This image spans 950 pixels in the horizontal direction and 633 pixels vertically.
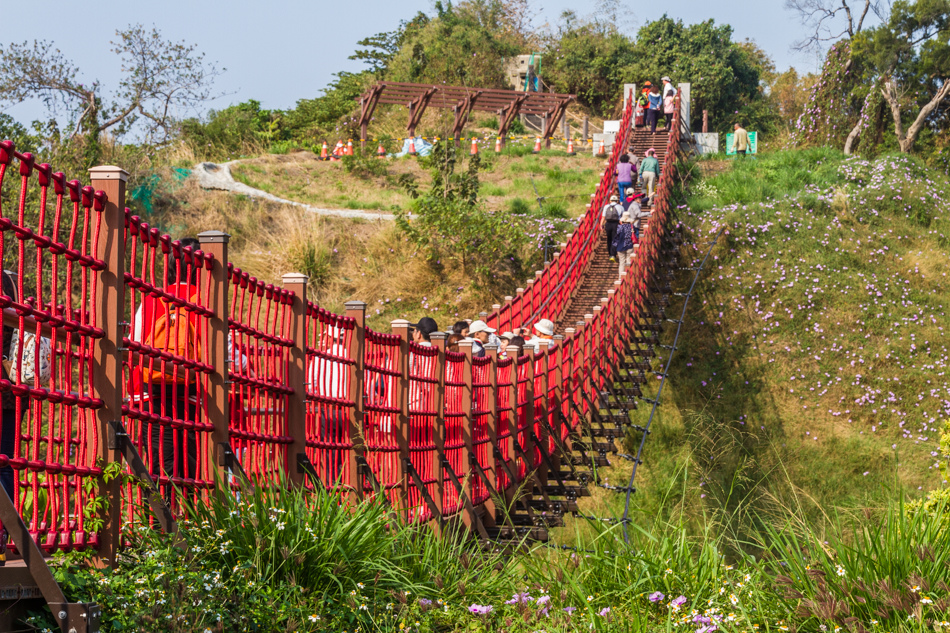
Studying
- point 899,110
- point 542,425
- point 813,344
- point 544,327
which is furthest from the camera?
point 899,110

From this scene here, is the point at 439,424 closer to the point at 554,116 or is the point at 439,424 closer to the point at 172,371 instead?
the point at 172,371

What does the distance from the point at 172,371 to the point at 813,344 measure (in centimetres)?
1629

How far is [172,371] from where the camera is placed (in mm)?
3799

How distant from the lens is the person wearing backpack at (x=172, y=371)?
11.6 ft

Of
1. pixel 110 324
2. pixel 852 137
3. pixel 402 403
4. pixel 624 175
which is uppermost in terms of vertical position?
pixel 852 137

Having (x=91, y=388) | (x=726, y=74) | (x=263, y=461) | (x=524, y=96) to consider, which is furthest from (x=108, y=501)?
(x=726, y=74)

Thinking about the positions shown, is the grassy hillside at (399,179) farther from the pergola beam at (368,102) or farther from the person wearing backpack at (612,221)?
the person wearing backpack at (612,221)

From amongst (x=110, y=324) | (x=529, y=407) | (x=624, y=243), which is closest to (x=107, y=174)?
(x=110, y=324)

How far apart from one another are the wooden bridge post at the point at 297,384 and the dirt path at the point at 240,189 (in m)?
16.4

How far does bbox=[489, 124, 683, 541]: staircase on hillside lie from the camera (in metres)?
7.91

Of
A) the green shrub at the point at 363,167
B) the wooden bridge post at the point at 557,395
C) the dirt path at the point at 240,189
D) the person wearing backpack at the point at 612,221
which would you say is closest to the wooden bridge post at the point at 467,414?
the wooden bridge post at the point at 557,395

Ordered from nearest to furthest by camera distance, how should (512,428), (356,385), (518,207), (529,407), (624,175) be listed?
1. (356,385)
2. (512,428)
3. (529,407)
4. (624,175)
5. (518,207)

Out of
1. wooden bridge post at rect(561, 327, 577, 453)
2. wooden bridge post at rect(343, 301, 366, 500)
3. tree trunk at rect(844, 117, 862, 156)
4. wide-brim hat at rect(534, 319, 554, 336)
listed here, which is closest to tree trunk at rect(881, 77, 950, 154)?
tree trunk at rect(844, 117, 862, 156)

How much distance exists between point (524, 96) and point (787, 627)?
87.7 ft
